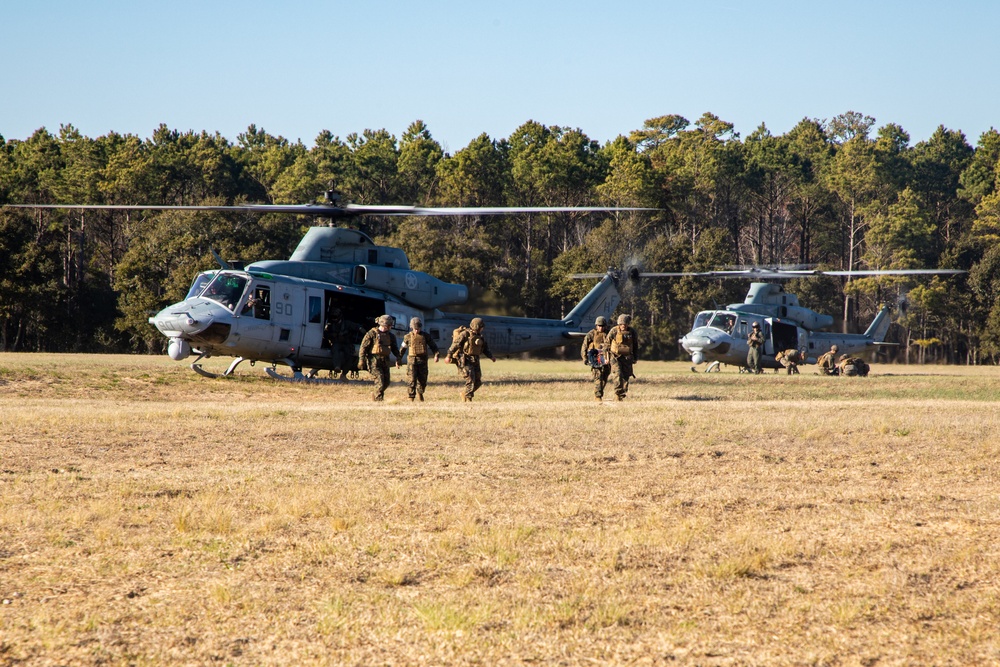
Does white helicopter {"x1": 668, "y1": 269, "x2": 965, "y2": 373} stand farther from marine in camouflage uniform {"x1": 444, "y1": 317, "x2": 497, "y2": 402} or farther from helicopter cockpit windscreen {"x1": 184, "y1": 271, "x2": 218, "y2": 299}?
helicopter cockpit windscreen {"x1": 184, "y1": 271, "x2": 218, "y2": 299}

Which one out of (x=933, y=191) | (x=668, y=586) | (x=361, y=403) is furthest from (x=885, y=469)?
(x=933, y=191)

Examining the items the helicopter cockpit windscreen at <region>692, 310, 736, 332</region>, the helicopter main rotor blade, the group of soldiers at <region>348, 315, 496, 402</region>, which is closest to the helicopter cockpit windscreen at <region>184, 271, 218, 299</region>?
the helicopter main rotor blade

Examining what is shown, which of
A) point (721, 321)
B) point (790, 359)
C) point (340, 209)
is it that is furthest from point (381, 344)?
point (790, 359)

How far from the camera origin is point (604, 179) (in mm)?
72000

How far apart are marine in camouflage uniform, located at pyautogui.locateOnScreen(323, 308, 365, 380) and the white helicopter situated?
420 inches

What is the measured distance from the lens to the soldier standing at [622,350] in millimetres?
19094

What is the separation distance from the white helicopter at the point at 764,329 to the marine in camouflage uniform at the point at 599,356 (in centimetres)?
1140

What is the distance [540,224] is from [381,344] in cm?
5108

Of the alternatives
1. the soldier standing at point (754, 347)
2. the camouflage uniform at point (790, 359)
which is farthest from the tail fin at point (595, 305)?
the camouflage uniform at point (790, 359)

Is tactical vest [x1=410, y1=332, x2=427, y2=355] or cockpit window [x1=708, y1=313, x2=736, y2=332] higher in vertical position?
cockpit window [x1=708, y1=313, x2=736, y2=332]

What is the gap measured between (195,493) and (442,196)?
62.3 metres

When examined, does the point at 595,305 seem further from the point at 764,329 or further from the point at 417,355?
the point at 417,355

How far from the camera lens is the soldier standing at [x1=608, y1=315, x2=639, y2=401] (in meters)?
19.1

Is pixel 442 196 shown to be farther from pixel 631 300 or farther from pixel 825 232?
pixel 825 232
